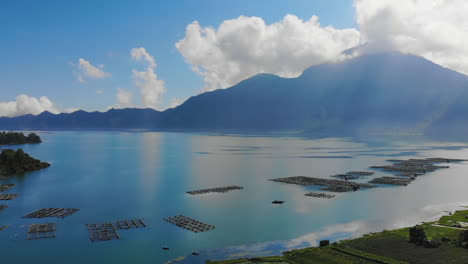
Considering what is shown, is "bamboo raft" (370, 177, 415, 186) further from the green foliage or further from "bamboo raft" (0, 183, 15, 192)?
"bamboo raft" (0, 183, 15, 192)

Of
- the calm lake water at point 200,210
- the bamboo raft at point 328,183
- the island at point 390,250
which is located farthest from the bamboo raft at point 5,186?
the island at point 390,250

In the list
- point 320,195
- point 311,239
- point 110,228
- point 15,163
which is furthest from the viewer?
point 15,163

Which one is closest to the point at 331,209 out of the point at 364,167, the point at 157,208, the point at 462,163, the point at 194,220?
the point at 194,220

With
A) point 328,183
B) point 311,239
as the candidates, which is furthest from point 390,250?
point 328,183

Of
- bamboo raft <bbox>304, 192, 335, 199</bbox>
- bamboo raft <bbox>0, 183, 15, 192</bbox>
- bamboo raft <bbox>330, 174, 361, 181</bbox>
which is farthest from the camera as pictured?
bamboo raft <bbox>330, 174, 361, 181</bbox>

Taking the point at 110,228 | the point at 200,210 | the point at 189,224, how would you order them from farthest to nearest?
the point at 200,210 → the point at 189,224 → the point at 110,228

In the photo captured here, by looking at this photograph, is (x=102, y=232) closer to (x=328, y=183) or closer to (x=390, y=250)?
(x=390, y=250)

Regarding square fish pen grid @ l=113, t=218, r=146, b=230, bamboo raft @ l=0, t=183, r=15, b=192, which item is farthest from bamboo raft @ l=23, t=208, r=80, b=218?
bamboo raft @ l=0, t=183, r=15, b=192

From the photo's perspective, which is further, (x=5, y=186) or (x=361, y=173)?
(x=361, y=173)
